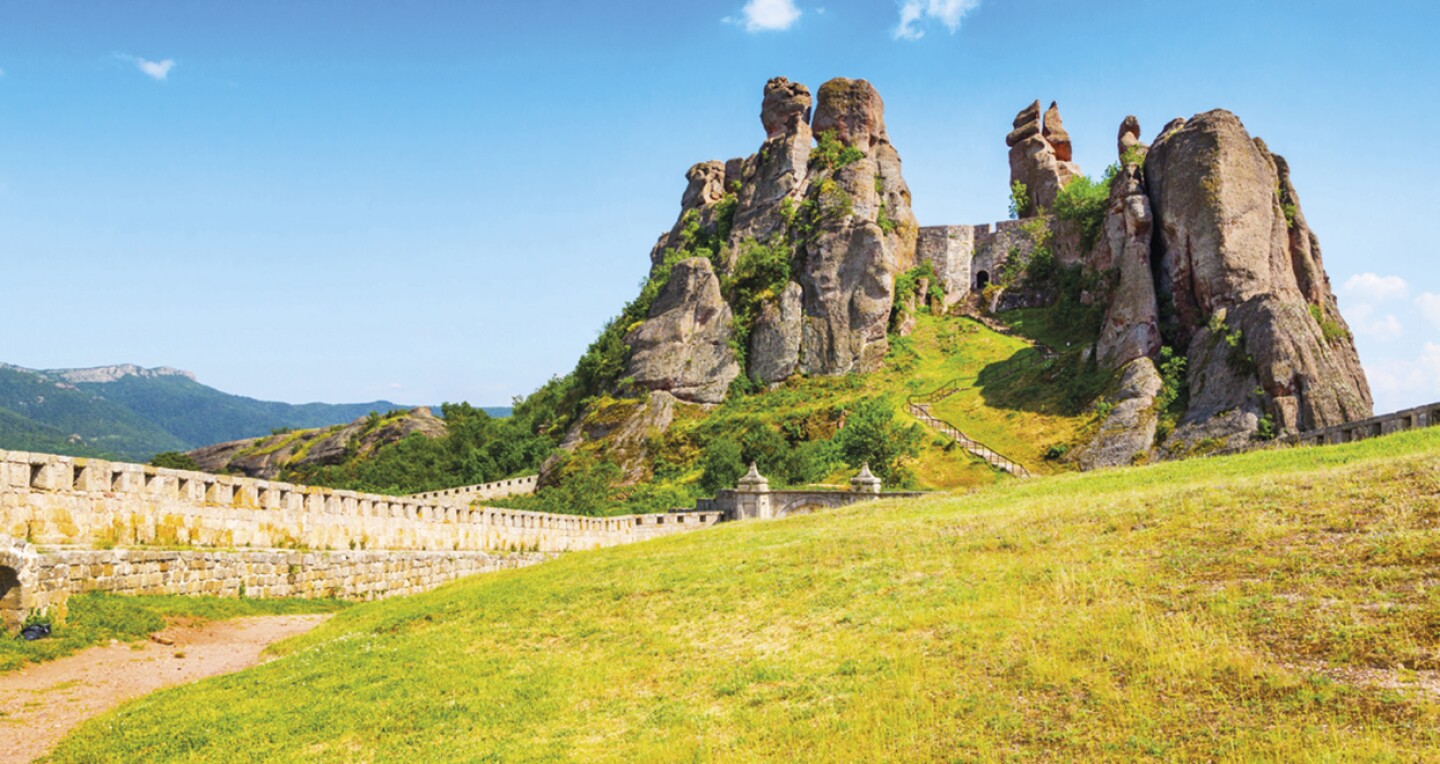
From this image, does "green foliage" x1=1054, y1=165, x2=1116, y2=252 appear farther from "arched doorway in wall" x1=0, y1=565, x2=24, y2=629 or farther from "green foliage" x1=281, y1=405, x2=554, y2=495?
"arched doorway in wall" x1=0, y1=565, x2=24, y2=629

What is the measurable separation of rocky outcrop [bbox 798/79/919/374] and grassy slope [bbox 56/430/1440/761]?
166ft

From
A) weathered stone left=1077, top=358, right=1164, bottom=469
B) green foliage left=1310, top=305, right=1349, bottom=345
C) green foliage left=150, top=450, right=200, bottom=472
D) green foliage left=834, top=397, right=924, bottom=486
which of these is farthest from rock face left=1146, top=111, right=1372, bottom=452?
green foliage left=150, top=450, right=200, bottom=472

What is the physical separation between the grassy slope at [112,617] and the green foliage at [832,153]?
65.4m

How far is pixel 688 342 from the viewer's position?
237ft

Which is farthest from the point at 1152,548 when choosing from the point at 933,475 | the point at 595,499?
the point at 595,499

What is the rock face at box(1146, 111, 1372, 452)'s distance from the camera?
140 feet

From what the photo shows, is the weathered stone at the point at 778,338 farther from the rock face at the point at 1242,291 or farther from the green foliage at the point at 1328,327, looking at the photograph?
the green foliage at the point at 1328,327

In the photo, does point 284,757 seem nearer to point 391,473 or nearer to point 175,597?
point 175,597

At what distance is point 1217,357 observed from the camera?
46.6 meters

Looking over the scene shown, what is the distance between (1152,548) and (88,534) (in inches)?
792

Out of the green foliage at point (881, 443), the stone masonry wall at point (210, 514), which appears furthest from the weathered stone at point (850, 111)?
the stone masonry wall at point (210, 514)

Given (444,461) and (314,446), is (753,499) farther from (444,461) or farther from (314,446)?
(314,446)

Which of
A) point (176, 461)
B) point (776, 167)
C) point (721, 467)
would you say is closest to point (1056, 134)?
point (776, 167)

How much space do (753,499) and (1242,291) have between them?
86.6 ft
